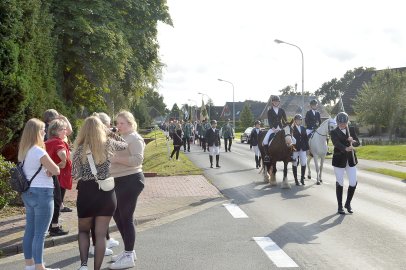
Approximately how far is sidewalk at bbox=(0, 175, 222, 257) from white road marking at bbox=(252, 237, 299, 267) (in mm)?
2571

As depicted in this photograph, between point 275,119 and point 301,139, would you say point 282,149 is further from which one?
point 301,139

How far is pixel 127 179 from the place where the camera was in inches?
238

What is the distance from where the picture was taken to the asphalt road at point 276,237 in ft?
20.4

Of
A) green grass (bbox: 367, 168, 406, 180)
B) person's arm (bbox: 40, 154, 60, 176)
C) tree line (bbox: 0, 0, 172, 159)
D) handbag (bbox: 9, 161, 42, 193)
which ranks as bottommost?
green grass (bbox: 367, 168, 406, 180)

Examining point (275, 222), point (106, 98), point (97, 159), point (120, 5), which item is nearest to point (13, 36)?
point (97, 159)

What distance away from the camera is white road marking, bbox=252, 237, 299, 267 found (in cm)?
606

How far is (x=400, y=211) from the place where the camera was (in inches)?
387

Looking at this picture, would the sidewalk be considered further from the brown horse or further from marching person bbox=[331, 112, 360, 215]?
marching person bbox=[331, 112, 360, 215]

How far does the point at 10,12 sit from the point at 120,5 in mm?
10565

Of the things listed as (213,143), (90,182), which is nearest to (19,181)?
(90,182)

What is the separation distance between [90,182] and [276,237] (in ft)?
11.3

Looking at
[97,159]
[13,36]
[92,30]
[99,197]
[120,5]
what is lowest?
[99,197]

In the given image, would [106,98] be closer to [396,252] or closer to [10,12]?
[10,12]

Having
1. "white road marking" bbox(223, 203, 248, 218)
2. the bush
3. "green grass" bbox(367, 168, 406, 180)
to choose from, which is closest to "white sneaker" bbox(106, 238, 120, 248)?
the bush
